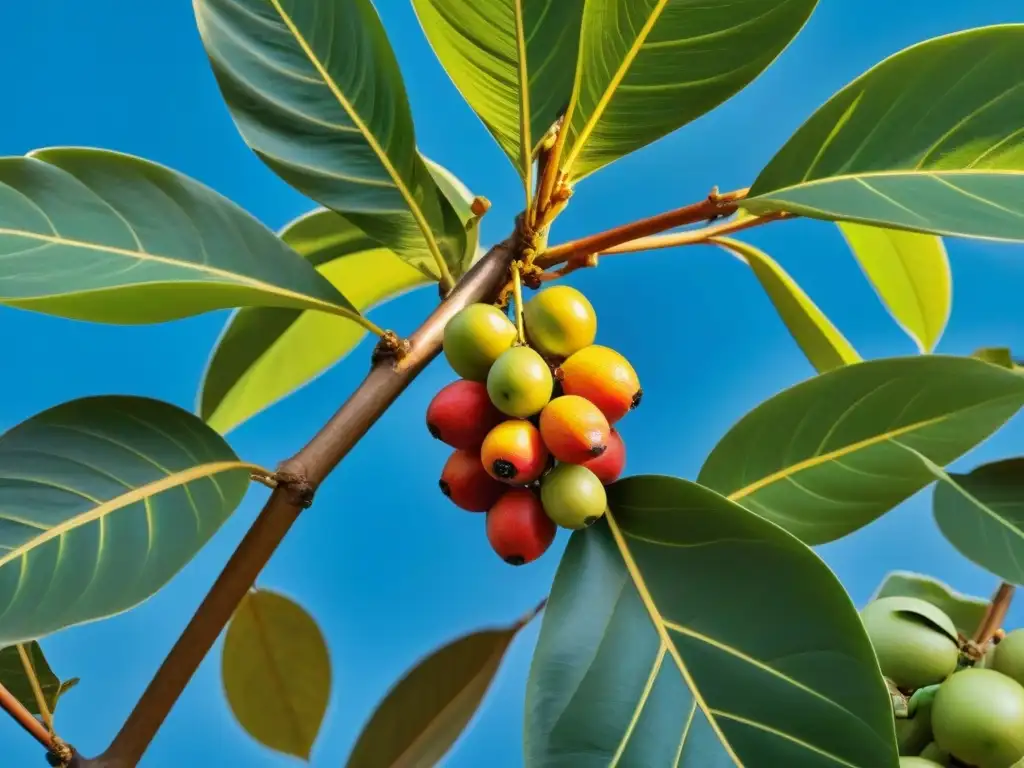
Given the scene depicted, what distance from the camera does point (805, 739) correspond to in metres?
0.46

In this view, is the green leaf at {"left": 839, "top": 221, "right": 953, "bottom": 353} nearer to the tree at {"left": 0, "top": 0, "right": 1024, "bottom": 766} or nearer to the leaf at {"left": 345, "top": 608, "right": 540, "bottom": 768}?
the tree at {"left": 0, "top": 0, "right": 1024, "bottom": 766}

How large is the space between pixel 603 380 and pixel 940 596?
523 millimetres

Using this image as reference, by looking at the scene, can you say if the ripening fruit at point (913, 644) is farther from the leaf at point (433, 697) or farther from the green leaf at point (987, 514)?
the leaf at point (433, 697)

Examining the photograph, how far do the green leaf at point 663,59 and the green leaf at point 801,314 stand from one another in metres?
0.23

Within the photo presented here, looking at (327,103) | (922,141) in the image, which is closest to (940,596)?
(922,141)

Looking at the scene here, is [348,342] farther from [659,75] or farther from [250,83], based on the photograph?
[659,75]

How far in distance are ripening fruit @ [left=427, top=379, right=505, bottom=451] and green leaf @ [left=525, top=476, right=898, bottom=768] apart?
11 cm

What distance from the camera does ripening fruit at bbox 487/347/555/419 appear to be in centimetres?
52

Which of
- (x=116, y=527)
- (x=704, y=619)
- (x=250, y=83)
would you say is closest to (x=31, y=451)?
(x=116, y=527)

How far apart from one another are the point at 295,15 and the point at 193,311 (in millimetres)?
230

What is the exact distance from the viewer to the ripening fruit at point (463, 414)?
22.3 inches

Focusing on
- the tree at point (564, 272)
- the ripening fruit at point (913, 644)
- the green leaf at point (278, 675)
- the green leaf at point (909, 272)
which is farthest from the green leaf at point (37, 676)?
the green leaf at point (909, 272)

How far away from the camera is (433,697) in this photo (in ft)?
2.75

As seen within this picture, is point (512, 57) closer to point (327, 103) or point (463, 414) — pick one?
point (327, 103)
